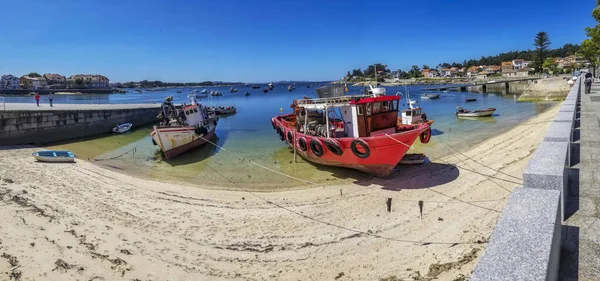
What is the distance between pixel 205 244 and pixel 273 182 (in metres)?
6.19

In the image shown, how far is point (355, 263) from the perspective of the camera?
6.88 metres

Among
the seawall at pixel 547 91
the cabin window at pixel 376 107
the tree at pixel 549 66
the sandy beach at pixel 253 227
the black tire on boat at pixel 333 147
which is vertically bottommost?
the sandy beach at pixel 253 227

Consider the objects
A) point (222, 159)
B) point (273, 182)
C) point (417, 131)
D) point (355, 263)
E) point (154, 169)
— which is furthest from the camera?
point (222, 159)

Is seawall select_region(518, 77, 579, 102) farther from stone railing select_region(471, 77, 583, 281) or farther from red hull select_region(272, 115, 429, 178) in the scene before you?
stone railing select_region(471, 77, 583, 281)

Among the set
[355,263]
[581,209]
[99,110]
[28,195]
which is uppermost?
[99,110]

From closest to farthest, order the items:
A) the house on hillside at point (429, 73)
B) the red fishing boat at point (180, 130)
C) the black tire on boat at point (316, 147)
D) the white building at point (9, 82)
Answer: the black tire on boat at point (316, 147), the red fishing boat at point (180, 130), the white building at point (9, 82), the house on hillside at point (429, 73)

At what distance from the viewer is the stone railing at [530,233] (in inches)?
85.0

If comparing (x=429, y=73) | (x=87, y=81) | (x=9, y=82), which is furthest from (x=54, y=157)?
(x=429, y=73)

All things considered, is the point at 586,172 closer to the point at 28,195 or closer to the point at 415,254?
the point at 415,254

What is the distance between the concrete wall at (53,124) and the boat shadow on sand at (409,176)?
22.2 m

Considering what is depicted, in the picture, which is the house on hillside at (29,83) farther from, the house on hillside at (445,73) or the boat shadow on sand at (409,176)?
the house on hillside at (445,73)

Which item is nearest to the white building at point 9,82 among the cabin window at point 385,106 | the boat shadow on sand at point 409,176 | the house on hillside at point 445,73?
the boat shadow on sand at point 409,176

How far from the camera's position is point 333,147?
13.8 m

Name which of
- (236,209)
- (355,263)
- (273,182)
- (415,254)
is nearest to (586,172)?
(415,254)
